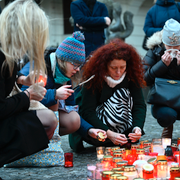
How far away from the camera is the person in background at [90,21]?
4562 mm

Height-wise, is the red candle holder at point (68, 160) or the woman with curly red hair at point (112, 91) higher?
the woman with curly red hair at point (112, 91)

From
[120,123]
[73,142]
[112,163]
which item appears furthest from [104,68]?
[112,163]

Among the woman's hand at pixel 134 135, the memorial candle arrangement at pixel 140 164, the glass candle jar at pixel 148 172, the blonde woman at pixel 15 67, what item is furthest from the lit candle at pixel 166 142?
the blonde woman at pixel 15 67

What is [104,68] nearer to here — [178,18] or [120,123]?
[120,123]

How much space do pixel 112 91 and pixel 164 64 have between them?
0.64 meters

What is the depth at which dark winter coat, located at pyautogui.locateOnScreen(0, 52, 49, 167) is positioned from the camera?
6.59 feet

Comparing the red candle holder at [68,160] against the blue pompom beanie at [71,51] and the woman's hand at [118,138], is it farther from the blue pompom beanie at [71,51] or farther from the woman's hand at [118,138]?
the blue pompom beanie at [71,51]

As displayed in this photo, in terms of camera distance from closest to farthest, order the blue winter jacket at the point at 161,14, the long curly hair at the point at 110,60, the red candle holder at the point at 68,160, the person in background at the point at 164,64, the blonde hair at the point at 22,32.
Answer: the blonde hair at the point at 22,32
the red candle holder at the point at 68,160
the long curly hair at the point at 110,60
the person in background at the point at 164,64
the blue winter jacket at the point at 161,14

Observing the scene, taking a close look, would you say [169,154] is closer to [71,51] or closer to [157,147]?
[157,147]

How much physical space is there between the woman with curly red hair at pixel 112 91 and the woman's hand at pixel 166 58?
265mm

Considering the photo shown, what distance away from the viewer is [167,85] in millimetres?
3334

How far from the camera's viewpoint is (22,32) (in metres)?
1.91

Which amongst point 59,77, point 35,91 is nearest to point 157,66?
point 59,77

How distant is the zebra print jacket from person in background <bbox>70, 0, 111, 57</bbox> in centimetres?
143
